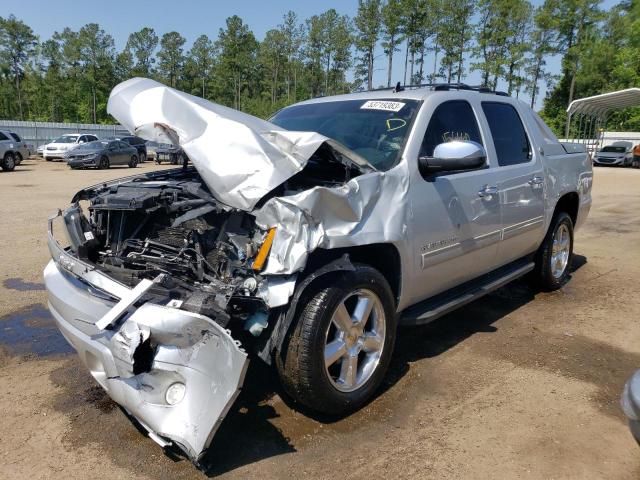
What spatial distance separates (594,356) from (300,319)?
2623mm

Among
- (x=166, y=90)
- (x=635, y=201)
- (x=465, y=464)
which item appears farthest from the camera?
(x=635, y=201)

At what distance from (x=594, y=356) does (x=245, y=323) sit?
2.89m

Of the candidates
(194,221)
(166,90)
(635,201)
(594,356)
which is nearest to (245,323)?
(194,221)

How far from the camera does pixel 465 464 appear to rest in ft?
8.73

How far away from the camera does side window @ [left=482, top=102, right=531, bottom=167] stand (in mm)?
4410

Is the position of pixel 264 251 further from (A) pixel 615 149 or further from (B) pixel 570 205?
(A) pixel 615 149

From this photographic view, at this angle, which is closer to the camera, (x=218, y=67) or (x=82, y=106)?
(x=82, y=106)

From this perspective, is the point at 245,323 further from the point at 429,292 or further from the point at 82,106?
the point at 82,106

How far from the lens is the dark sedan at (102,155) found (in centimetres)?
2364

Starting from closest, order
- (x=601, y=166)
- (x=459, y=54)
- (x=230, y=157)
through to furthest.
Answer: (x=230, y=157)
(x=601, y=166)
(x=459, y=54)

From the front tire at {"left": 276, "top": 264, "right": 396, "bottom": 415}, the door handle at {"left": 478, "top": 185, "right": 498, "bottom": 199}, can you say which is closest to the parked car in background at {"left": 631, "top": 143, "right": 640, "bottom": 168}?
the door handle at {"left": 478, "top": 185, "right": 498, "bottom": 199}

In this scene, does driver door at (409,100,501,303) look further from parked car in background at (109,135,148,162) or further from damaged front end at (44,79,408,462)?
parked car in background at (109,135,148,162)

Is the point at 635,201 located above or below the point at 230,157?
below

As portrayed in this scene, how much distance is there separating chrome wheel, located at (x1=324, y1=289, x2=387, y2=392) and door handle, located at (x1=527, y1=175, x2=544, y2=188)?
231 centimetres
